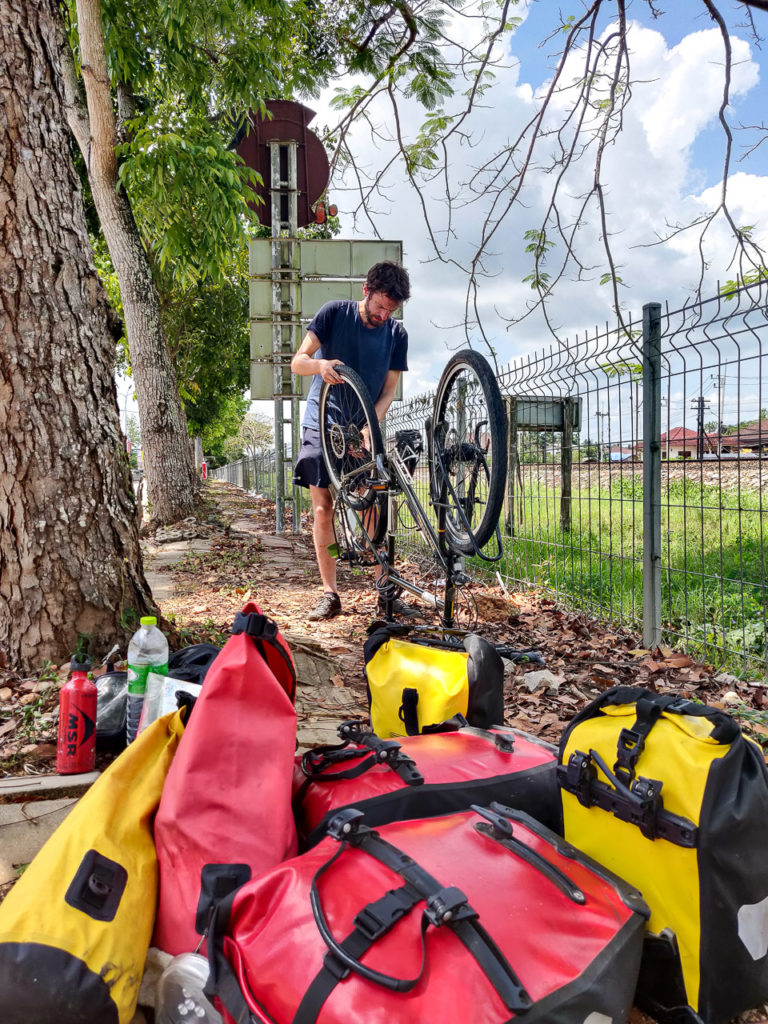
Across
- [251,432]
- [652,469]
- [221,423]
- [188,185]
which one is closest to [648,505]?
[652,469]

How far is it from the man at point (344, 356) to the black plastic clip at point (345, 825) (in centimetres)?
282

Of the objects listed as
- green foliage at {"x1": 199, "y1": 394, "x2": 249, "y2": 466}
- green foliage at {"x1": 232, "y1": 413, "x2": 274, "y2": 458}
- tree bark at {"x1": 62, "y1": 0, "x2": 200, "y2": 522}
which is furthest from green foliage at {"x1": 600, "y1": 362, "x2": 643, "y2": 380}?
green foliage at {"x1": 232, "y1": 413, "x2": 274, "y2": 458}

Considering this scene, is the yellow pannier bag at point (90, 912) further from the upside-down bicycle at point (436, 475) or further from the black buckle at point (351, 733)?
the upside-down bicycle at point (436, 475)

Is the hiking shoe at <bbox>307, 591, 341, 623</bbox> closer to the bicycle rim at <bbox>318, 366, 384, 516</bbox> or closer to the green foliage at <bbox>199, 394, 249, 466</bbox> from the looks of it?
the bicycle rim at <bbox>318, 366, 384, 516</bbox>

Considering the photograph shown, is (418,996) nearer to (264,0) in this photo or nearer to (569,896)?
(569,896)

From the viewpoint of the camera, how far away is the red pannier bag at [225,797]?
4.61 ft

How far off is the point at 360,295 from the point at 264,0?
293 centimetres

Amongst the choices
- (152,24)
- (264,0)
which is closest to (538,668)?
(264,0)

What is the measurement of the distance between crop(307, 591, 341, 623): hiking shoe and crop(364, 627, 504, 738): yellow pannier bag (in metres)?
1.95

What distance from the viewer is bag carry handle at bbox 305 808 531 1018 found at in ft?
3.53

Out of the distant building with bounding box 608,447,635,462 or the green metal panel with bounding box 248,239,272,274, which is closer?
the distant building with bounding box 608,447,635,462

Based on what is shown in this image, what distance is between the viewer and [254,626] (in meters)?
1.69

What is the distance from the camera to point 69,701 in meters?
2.11

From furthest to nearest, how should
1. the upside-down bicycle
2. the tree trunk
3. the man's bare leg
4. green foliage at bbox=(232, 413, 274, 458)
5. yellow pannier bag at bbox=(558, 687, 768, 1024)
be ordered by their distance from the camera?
1. green foliage at bbox=(232, 413, 274, 458)
2. the man's bare leg
3. the upside-down bicycle
4. the tree trunk
5. yellow pannier bag at bbox=(558, 687, 768, 1024)
